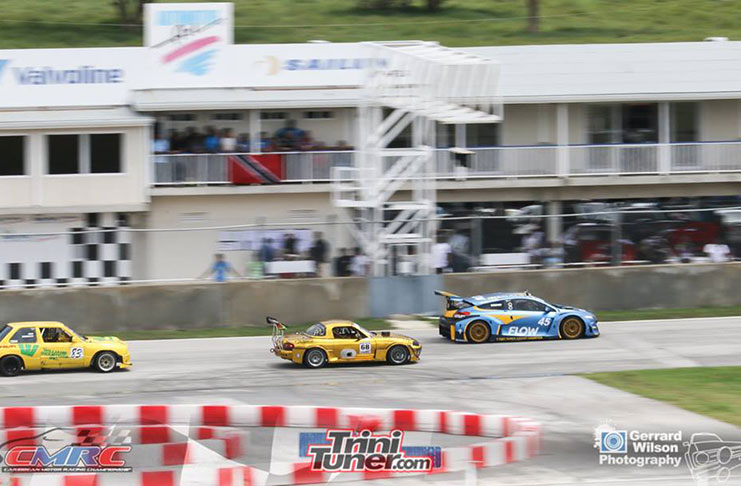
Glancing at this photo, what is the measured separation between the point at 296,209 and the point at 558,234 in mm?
8376

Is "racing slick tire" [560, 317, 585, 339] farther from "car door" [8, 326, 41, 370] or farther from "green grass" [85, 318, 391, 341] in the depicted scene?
"car door" [8, 326, 41, 370]

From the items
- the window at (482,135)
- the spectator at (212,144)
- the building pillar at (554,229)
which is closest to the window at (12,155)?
the spectator at (212,144)

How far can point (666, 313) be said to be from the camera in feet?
86.6

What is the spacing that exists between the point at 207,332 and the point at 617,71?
1622 cm

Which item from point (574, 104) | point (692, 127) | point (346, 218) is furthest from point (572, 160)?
point (346, 218)

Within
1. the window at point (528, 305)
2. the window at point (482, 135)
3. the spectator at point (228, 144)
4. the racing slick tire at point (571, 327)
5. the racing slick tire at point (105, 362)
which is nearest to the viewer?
the racing slick tire at point (105, 362)

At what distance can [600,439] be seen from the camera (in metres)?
11.6

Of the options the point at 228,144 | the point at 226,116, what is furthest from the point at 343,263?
the point at 226,116

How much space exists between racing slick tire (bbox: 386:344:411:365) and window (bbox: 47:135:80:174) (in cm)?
1498

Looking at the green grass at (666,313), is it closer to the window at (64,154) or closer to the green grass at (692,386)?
the green grass at (692,386)

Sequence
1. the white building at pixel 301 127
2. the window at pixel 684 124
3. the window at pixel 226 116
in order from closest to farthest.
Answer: the white building at pixel 301 127 < the window at pixel 226 116 < the window at pixel 684 124

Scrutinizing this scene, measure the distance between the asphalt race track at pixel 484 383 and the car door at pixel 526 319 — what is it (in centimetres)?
39

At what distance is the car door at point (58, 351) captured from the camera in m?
19.3

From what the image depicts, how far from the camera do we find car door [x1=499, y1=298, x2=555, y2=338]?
22.1m
